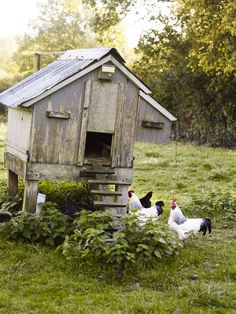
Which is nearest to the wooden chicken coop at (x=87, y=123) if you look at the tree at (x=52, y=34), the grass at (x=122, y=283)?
the grass at (x=122, y=283)

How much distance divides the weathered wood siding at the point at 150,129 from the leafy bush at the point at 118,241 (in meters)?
1.87

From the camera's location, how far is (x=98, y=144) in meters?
11.8

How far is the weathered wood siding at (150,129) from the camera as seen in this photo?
10.2 meters

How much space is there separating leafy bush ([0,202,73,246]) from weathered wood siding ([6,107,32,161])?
1107 millimetres

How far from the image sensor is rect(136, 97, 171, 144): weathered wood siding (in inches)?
402

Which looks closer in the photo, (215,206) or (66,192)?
(66,192)

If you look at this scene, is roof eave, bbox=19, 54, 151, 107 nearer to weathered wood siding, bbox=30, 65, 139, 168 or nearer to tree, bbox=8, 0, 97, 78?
weathered wood siding, bbox=30, 65, 139, 168

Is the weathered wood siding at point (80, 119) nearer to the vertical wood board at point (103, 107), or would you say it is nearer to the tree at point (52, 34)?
the vertical wood board at point (103, 107)

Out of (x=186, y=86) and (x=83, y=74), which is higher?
(x=186, y=86)

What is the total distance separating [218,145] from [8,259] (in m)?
21.4

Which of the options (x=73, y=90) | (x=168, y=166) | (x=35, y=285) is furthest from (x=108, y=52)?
(x=168, y=166)

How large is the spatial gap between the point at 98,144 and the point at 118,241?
377 centimetres

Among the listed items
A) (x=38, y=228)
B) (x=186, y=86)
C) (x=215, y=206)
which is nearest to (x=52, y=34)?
(x=186, y=86)

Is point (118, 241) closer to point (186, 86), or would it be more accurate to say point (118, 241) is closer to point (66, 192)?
point (66, 192)
